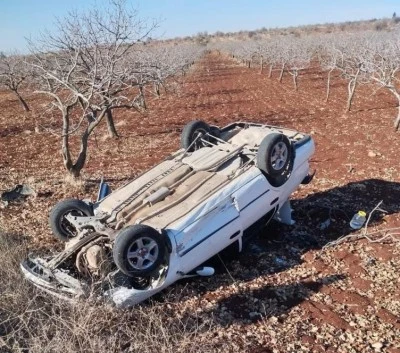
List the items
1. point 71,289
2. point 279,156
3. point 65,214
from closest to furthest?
1. point 71,289
2. point 65,214
3. point 279,156

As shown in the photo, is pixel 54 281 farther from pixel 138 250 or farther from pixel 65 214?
pixel 65 214

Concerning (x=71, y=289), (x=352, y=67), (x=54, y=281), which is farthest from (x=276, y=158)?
(x=352, y=67)

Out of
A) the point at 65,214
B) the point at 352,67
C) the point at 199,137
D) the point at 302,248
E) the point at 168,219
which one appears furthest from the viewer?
the point at 352,67

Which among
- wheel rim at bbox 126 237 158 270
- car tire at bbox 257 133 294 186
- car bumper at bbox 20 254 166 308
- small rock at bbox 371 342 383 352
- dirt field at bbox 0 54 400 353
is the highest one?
car tire at bbox 257 133 294 186

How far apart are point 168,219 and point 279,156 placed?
1.83 meters

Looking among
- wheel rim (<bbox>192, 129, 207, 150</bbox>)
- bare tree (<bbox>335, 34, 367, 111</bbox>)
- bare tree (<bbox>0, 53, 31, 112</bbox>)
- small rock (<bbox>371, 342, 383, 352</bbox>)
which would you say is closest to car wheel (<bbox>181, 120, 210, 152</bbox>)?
wheel rim (<bbox>192, 129, 207, 150</bbox>)

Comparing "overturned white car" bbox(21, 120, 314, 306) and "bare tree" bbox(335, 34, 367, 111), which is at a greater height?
"bare tree" bbox(335, 34, 367, 111)

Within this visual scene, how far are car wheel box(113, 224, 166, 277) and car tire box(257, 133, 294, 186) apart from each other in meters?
1.77

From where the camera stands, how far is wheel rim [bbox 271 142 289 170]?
564cm

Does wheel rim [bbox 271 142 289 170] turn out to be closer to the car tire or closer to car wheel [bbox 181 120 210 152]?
the car tire

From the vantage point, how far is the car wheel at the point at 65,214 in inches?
219

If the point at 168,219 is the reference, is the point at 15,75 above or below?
above

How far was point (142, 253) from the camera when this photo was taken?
4.56 metres

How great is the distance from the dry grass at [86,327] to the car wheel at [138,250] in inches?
17.7
